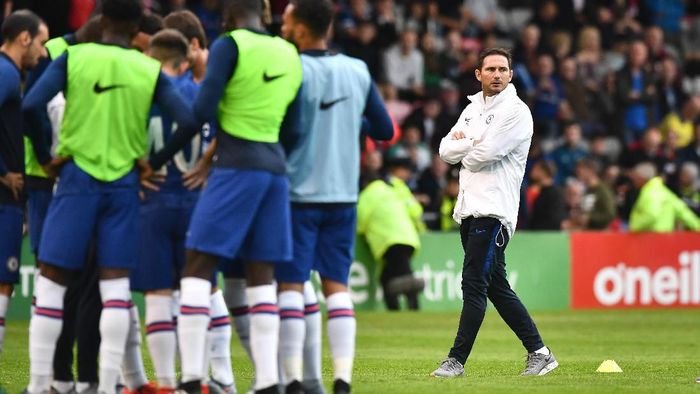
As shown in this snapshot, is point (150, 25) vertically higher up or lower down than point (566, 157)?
higher up

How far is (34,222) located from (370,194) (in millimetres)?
10874

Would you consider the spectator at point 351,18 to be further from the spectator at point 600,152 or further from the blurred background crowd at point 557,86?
the spectator at point 600,152

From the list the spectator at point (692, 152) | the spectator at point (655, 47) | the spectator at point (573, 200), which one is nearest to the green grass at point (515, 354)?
the spectator at point (573, 200)

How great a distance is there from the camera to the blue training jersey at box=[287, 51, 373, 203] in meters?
8.27

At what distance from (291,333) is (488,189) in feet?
8.45

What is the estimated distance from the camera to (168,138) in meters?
8.64

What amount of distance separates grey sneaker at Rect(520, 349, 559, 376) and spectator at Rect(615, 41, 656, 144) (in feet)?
52.0

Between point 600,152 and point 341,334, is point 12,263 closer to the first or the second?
point 341,334

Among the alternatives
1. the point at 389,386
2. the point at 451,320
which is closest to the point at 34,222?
the point at 389,386

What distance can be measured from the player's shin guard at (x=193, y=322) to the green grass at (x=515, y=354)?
4.67 ft

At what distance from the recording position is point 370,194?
1986 centimetres

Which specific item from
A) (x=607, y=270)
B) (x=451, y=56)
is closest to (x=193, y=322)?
(x=607, y=270)

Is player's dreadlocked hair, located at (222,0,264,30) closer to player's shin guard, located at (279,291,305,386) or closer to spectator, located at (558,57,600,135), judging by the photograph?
player's shin guard, located at (279,291,305,386)

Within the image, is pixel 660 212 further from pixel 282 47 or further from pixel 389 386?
pixel 282 47
